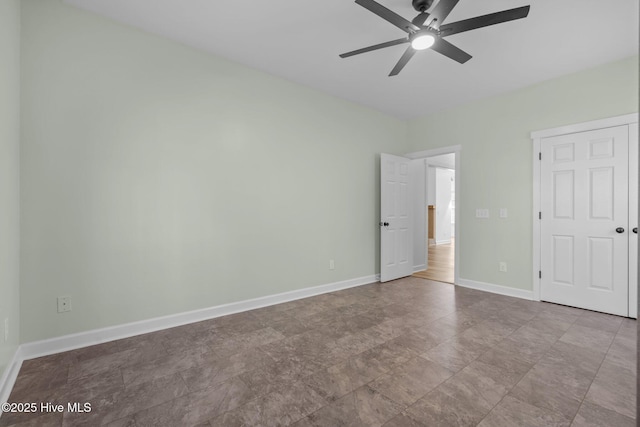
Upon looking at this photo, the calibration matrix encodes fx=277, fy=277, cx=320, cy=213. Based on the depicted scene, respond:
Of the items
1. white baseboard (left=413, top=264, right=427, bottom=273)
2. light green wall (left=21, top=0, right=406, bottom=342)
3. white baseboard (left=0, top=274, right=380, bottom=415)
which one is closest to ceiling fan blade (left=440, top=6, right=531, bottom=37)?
light green wall (left=21, top=0, right=406, bottom=342)

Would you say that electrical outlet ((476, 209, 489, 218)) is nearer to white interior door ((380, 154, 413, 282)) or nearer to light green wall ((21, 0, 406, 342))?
white interior door ((380, 154, 413, 282))

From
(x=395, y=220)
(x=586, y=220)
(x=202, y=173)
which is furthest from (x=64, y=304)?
(x=586, y=220)

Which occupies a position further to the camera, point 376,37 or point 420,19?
point 376,37

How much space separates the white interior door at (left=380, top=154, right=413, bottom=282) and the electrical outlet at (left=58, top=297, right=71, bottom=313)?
3678 mm

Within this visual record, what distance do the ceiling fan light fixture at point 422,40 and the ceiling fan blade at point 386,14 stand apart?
0.06 metres

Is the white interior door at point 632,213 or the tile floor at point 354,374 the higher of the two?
the white interior door at point 632,213

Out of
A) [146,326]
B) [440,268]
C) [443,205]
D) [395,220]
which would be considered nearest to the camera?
[146,326]

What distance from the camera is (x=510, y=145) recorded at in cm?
373

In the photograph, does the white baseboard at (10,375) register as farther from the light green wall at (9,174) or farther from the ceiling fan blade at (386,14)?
the ceiling fan blade at (386,14)

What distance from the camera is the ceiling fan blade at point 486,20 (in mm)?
1752

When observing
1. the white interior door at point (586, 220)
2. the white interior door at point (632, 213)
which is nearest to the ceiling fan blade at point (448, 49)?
the white interior door at point (586, 220)

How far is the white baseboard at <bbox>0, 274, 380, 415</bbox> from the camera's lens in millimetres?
1880

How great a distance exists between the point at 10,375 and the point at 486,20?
391cm

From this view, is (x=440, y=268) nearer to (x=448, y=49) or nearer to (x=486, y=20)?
(x=448, y=49)
